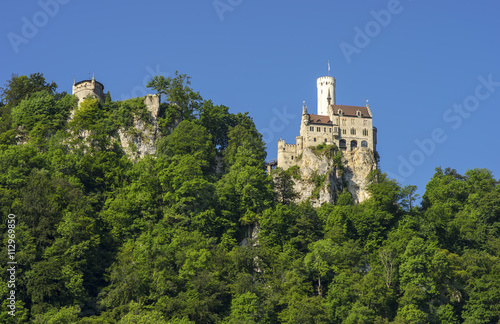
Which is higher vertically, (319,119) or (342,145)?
(319,119)

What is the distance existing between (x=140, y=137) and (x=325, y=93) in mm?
26994

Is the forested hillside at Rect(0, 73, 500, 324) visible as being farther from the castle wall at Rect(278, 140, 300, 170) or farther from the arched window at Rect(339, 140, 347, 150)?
the arched window at Rect(339, 140, 347, 150)

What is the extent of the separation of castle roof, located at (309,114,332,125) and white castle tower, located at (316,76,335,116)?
500 centimetres

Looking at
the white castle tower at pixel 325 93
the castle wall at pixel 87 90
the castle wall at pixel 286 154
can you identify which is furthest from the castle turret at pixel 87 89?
the white castle tower at pixel 325 93

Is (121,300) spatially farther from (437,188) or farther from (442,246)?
(437,188)

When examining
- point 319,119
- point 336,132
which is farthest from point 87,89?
point 336,132

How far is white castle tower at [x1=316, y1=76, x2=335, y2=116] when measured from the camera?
105 m

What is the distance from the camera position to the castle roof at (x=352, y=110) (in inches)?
3903

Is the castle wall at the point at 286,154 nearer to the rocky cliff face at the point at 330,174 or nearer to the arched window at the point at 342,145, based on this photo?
the rocky cliff face at the point at 330,174

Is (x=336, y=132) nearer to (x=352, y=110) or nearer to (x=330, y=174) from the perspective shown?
(x=352, y=110)

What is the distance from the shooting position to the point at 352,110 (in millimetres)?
100062

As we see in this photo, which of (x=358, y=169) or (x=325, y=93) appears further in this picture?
(x=325, y=93)

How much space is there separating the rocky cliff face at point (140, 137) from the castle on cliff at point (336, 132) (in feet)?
48.0

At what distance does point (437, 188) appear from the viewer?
297 feet
